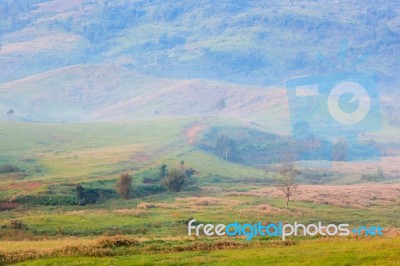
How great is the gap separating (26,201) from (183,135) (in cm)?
9813

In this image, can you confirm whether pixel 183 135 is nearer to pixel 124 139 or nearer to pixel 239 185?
pixel 124 139

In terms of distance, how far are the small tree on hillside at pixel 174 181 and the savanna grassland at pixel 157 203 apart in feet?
5.20

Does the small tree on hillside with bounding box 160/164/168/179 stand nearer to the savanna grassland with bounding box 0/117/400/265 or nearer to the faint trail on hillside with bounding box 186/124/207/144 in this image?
the savanna grassland with bounding box 0/117/400/265

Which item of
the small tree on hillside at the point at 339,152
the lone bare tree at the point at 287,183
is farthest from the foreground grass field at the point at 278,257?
the small tree on hillside at the point at 339,152

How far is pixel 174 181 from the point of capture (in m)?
104

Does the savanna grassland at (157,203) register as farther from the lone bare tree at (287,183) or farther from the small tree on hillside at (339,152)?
the small tree on hillside at (339,152)

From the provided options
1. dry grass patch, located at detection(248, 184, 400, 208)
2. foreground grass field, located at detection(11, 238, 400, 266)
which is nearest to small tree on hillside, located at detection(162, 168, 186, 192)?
dry grass patch, located at detection(248, 184, 400, 208)

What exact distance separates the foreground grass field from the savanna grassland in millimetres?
64

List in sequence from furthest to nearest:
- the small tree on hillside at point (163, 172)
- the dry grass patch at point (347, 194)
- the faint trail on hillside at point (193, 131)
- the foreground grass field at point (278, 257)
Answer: the faint trail on hillside at point (193, 131)
the small tree on hillside at point (163, 172)
the dry grass patch at point (347, 194)
the foreground grass field at point (278, 257)

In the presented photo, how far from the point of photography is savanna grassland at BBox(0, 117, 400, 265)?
34.7 m

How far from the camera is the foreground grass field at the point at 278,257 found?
31.4 m

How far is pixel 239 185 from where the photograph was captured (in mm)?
117625

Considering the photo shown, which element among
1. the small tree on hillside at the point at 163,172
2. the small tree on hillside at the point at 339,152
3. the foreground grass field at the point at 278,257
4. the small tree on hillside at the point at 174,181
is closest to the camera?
the foreground grass field at the point at 278,257

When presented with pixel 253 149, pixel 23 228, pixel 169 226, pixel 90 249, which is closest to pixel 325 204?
pixel 169 226
